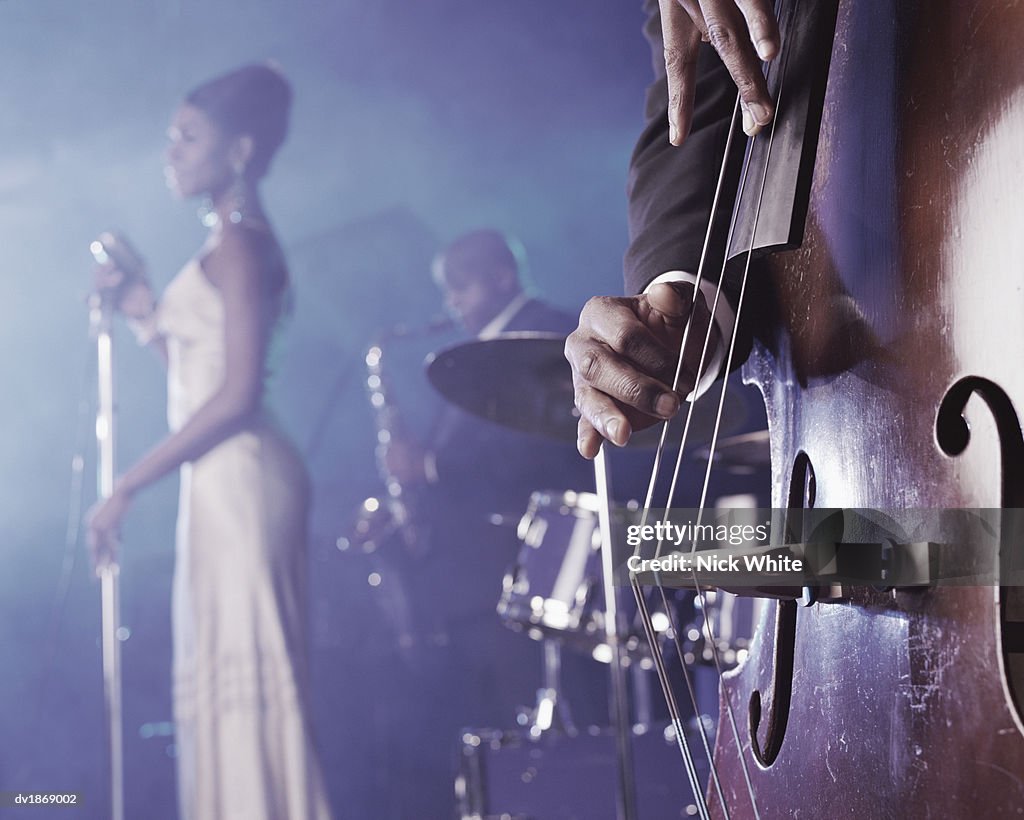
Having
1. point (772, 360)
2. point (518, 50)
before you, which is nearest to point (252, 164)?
point (518, 50)

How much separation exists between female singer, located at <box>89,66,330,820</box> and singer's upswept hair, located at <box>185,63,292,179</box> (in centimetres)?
22

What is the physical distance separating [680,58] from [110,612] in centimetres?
252

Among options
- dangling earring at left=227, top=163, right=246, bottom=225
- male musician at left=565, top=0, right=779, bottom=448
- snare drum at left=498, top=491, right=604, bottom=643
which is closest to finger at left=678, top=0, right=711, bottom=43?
male musician at left=565, top=0, right=779, bottom=448

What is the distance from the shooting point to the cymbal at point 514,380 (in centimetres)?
182

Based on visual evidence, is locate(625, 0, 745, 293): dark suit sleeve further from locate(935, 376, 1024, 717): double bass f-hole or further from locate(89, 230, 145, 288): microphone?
locate(89, 230, 145, 288): microphone

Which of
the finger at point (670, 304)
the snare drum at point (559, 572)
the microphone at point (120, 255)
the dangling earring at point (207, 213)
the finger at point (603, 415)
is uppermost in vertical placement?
the dangling earring at point (207, 213)

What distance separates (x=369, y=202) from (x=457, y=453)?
81 cm

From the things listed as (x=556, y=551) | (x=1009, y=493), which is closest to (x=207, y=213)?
(x=556, y=551)

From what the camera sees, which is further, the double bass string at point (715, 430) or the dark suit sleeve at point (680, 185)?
the dark suit sleeve at point (680, 185)

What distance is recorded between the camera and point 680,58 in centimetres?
59

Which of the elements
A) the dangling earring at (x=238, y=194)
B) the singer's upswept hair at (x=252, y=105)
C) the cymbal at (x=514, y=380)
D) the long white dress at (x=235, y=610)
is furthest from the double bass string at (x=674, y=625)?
the singer's upswept hair at (x=252, y=105)

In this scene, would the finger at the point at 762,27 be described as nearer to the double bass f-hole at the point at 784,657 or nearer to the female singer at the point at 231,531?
the double bass f-hole at the point at 784,657

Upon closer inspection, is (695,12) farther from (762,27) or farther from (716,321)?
(716,321)

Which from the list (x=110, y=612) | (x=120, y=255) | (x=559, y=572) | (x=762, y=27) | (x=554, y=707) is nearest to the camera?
(x=762, y=27)
